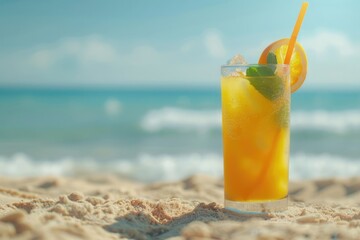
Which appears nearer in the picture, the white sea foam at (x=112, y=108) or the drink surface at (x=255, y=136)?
the drink surface at (x=255, y=136)

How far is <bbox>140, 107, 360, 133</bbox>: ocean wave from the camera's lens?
56.2 feet

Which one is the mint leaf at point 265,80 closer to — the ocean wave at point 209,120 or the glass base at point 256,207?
the glass base at point 256,207

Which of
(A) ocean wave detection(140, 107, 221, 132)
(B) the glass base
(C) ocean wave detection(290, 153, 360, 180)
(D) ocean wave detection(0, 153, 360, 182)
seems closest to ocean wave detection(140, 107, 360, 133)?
(A) ocean wave detection(140, 107, 221, 132)

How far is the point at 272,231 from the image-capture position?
226 centimetres

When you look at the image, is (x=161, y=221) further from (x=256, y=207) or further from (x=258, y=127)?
(x=258, y=127)

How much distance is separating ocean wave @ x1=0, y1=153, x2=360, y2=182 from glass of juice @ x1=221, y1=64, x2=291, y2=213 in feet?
17.3

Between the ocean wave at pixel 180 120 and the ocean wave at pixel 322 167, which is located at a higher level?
the ocean wave at pixel 180 120

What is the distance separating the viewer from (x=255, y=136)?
2844mm

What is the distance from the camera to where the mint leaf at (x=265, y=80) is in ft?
9.16

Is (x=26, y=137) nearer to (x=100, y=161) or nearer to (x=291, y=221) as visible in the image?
(x=100, y=161)

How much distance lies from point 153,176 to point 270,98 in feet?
18.7

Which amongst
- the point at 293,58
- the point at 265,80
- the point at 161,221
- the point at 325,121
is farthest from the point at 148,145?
the point at 265,80

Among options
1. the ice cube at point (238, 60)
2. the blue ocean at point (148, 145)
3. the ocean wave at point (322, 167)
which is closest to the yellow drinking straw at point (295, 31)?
the ice cube at point (238, 60)

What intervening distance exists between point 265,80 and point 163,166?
21.1 ft
